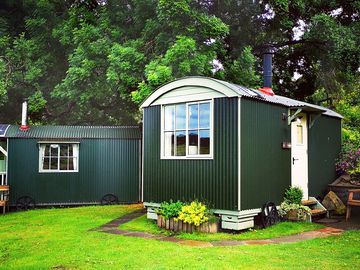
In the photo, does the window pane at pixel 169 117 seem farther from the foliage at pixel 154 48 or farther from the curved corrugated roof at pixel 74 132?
the curved corrugated roof at pixel 74 132

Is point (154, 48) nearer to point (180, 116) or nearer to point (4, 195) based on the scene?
point (180, 116)

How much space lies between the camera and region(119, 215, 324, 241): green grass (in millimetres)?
8023

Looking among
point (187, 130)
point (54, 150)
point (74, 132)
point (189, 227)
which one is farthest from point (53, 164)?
point (189, 227)

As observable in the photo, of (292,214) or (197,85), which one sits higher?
(197,85)

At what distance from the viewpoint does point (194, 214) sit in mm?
8492

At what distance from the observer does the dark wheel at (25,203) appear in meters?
13.9

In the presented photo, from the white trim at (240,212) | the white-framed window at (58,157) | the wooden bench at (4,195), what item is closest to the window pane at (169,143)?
the white trim at (240,212)

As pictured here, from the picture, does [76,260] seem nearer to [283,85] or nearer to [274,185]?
[274,185]

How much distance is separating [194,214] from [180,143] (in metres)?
1.86

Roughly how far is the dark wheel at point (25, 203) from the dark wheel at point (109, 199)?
7.71ft

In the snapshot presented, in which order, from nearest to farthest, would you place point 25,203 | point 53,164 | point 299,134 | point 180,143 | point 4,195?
point 180,143 → point 299,134 → point 4,195 → point 25,203 → point 53,164

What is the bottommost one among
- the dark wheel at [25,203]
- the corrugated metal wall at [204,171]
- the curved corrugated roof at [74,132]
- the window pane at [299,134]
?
the dark wheel at [25,203]

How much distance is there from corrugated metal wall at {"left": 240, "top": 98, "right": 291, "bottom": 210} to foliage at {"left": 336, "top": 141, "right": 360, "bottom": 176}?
271 centimetres

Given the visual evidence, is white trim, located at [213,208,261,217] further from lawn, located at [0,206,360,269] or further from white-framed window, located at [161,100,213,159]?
lawn, located at [0,206,360,269]
